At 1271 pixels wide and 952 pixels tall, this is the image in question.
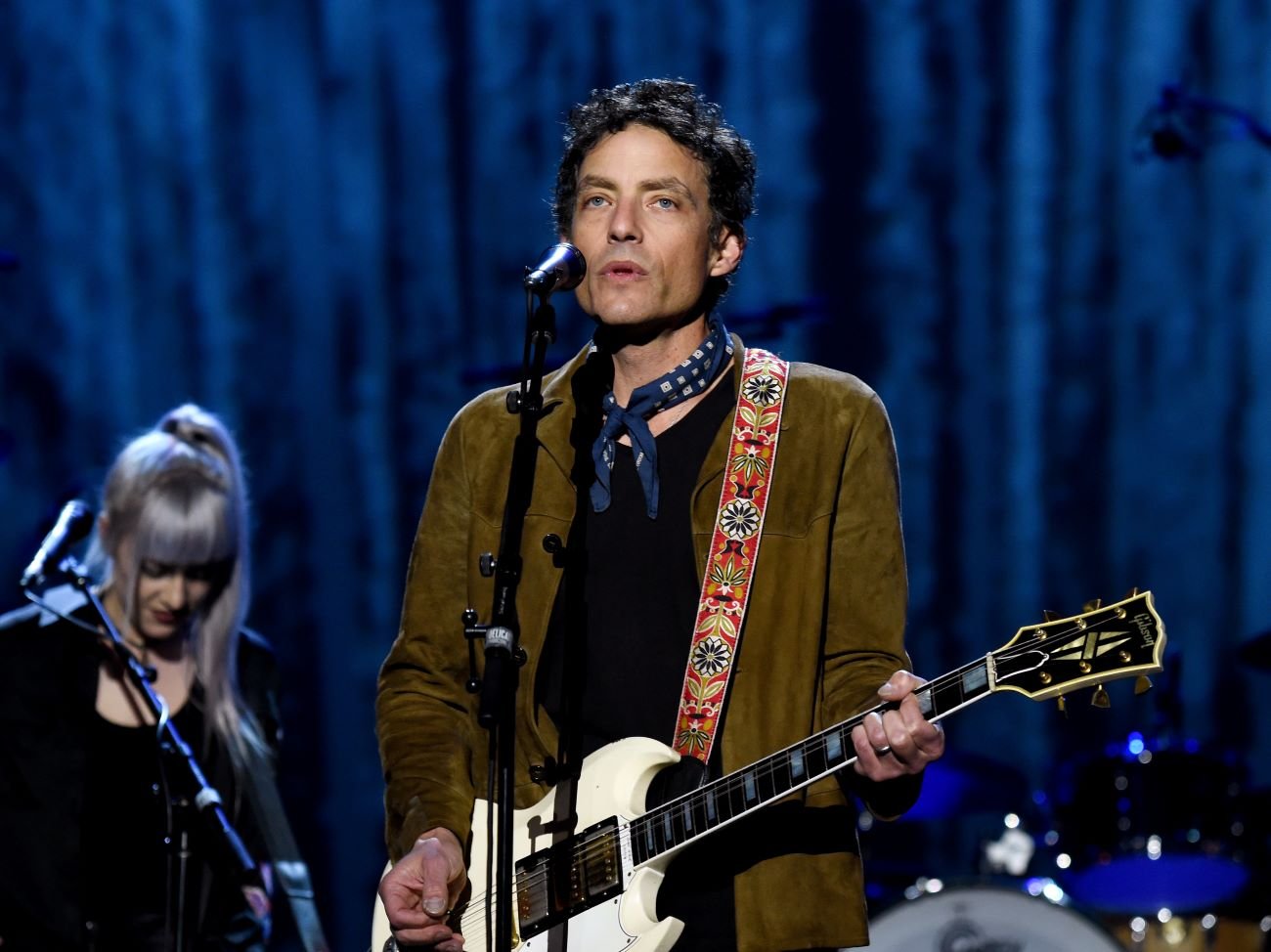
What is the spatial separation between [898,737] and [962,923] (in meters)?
2.64

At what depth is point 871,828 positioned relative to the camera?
621 centimetres

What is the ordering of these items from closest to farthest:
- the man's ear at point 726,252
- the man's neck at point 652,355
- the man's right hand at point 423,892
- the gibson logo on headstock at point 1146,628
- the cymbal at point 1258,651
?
the gibson logo on headstock at point 1146,628
the man's right hand at point 423,892
the man's neck at point 652,355
the man's ear at point 726,252
the cymbal at point 1258,651

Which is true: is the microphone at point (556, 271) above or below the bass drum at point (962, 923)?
above

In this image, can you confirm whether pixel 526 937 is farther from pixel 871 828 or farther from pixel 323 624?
pixel 323 624

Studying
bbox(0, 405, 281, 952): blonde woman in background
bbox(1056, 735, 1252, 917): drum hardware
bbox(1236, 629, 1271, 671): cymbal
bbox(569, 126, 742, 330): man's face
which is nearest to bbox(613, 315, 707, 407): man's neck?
bbox(569, 126, 742, 330): man's face

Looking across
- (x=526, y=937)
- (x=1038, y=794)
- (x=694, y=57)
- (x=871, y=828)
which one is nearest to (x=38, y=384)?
(x=694, y=57)

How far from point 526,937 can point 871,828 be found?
3.62m

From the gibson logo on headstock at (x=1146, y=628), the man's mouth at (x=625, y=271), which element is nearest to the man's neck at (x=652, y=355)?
the man's mouth at (x=625, y=271)

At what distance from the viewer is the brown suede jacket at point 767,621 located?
104 inches

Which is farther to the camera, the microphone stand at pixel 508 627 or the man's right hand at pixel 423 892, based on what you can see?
the man's right hand at pixel 423 892

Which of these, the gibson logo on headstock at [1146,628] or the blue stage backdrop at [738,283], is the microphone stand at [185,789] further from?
the gibson logo on headstock at [1146,628]

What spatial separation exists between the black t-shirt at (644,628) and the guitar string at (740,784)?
5 centimetres

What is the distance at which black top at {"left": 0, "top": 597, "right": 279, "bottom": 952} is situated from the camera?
4449mm

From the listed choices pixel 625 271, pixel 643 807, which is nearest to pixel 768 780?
pixel 643 807
